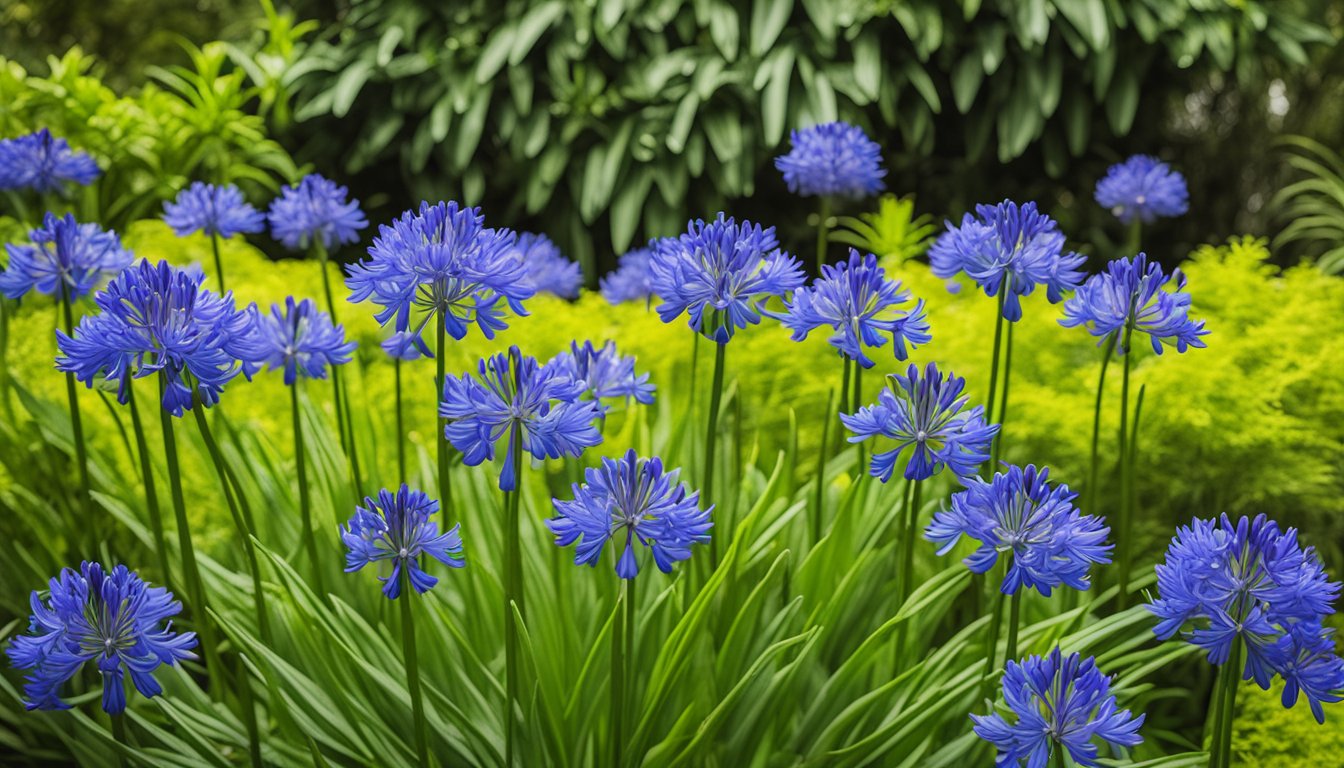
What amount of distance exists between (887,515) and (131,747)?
1225 mm

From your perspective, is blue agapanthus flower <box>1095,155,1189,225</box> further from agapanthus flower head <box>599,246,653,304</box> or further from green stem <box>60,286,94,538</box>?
green stem <box>60,286,94,538</box>

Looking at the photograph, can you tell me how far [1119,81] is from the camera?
451 centimetres

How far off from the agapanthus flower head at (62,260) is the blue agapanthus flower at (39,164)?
1.62 ft

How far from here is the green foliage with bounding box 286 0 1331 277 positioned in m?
4.23

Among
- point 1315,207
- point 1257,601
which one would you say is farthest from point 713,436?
point 1315,207

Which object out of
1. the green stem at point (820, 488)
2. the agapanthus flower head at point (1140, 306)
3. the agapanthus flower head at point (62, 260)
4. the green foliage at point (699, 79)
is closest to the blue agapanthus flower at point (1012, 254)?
the agapanthus flower head at point (1140, 306)

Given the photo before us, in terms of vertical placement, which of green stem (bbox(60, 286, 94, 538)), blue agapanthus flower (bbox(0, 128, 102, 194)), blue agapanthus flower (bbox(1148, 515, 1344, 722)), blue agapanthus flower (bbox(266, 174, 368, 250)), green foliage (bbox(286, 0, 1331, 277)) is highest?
green foliage (bbox(286, 0, 1331, 277))

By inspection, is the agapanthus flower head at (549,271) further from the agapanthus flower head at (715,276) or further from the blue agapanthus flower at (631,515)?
the blue agapanthus flower at (631,515)

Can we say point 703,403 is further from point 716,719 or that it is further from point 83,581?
point 83,581

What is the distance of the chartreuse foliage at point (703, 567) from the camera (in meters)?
1.60

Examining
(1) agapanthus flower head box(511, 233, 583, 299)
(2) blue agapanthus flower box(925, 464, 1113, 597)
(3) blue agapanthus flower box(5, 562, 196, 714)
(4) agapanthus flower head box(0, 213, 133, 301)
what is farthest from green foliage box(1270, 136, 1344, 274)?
(3) blue agapanthus flower box(5, 562, 196, 714)

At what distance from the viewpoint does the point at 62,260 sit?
1794mm

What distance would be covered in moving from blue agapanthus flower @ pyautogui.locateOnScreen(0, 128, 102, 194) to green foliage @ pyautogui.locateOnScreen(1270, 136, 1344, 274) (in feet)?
12.4

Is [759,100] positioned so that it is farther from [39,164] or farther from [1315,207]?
[39,164]
